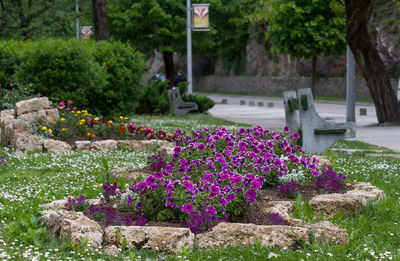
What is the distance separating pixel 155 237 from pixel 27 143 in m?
7.01

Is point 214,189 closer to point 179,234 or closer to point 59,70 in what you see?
point 179,234

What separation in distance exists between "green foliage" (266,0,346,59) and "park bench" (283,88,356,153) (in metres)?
21.6

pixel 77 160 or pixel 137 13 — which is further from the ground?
pixel 137 13

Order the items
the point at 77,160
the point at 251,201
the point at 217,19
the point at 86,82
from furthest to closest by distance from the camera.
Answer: the point at 217,19 → the point at 86,82 → the point at 77,160 → the point at 251,201

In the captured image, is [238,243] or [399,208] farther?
[399,208]

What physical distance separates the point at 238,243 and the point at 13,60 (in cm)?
1194

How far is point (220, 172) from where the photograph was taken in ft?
20.8

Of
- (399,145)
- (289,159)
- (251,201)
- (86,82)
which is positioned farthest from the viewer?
(86,82)

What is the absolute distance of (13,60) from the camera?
1553cm

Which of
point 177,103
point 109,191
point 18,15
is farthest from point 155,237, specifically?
point 18,15

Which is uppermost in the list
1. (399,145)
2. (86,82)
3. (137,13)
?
(137,13)

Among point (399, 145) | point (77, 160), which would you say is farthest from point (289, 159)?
point (399, 145)

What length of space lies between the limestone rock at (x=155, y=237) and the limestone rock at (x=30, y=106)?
827 centimetres

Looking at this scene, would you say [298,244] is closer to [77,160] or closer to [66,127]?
[77,160]
